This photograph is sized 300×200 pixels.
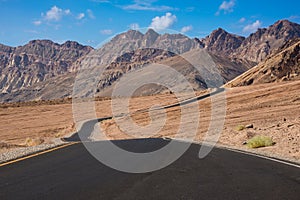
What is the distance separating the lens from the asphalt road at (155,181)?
650 cm

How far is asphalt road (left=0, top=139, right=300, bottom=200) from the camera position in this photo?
21.3 feet

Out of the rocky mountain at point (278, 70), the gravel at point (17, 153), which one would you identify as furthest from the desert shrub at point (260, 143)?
the rocky mountain at point (278, 70)

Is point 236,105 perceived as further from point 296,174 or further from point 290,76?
point 296,174

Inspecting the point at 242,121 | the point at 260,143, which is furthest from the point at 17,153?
the point at 242,121

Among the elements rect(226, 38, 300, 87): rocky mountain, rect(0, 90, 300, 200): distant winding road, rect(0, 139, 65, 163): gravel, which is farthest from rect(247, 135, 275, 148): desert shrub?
rect(226, 38, 300, 87): rocky mountain

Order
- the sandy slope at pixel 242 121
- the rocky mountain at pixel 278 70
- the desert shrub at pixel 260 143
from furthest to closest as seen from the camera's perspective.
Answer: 1. the rocky mountain at pixel 278 70
2. the sandy slope at pixel 242 121
3. the desert shrub at pixel 260 143

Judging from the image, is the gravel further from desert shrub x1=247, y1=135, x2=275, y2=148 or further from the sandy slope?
desert shrub x1=247, y1=135, x2=275, y2=148

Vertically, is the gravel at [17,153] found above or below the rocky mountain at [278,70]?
below

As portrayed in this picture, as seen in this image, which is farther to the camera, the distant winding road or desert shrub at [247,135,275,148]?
desert shrub at [247,135,275,148]

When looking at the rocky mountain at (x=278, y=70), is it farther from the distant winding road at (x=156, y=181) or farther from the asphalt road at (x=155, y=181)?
the asphalt road at (x=155, y=181)

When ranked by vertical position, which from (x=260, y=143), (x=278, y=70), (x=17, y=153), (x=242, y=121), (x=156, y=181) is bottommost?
(x=242, y=121)

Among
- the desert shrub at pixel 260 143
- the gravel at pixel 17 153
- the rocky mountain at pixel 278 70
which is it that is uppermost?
the rocky mountain at pixel 278 70

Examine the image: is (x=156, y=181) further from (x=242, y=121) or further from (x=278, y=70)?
(x=278, y=70)

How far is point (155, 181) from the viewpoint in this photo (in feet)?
25.3
